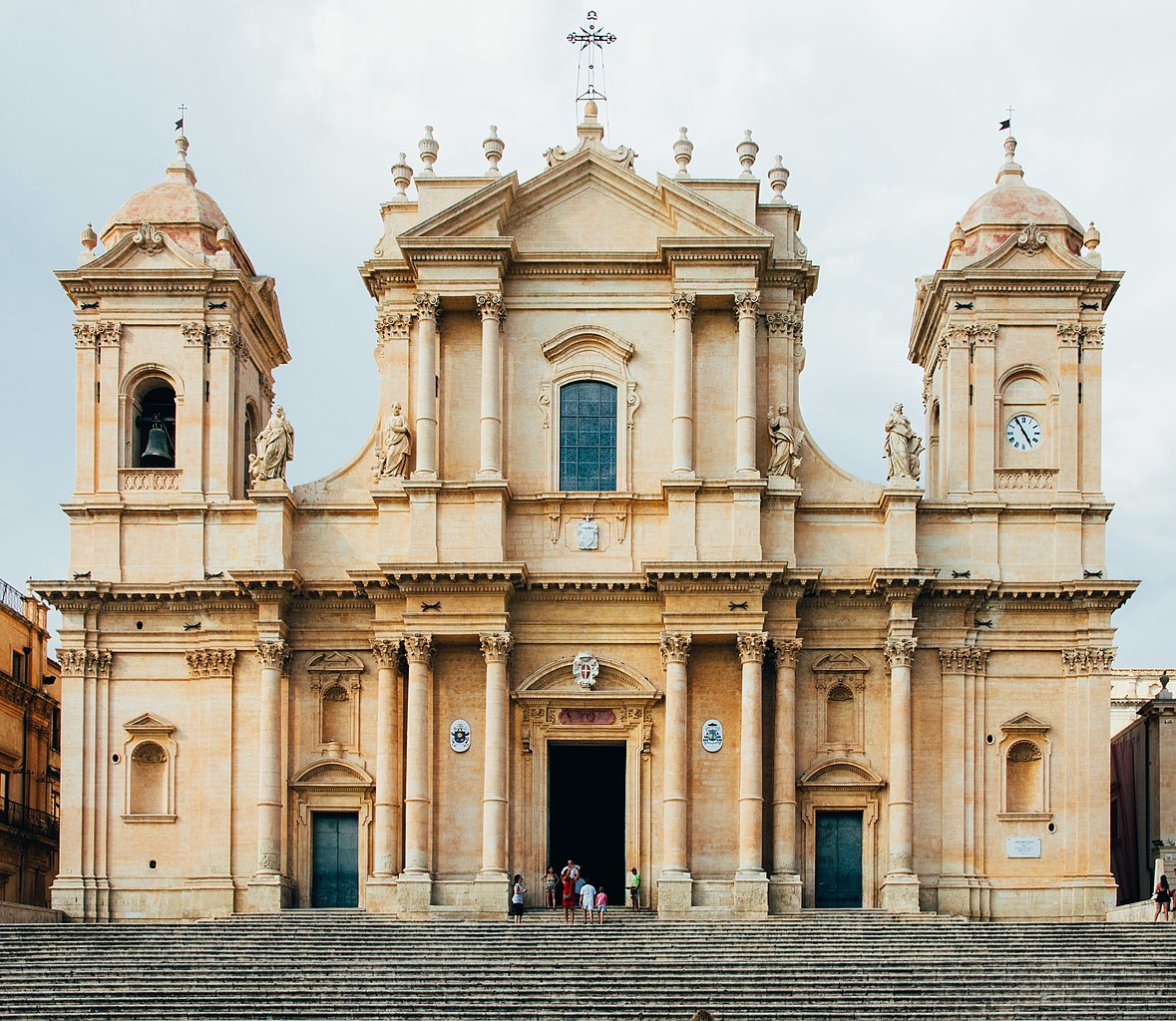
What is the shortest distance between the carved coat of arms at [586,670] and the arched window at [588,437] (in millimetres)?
3711

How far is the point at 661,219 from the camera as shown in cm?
4512

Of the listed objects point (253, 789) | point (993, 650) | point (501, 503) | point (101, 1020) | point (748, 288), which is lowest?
point (101, 1020)

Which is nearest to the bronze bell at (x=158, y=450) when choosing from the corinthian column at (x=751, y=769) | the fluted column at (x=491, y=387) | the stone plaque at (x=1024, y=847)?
the fluted column at (x=491, y=387)

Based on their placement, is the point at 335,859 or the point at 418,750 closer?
the point at 418,750

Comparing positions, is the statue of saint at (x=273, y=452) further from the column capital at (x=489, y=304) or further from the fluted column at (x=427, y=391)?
the column capital at (x=489, y=304)

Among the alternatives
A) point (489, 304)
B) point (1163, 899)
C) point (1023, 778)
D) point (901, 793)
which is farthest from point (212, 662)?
point (1163, 899)

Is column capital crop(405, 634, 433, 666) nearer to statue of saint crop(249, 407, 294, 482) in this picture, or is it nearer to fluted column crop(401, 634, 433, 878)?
fluted column crop(401, 634, 433, 878)

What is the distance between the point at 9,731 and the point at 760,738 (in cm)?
2258

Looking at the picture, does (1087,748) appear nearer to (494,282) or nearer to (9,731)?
(494,282)

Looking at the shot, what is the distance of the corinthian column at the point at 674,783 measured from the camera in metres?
41.7

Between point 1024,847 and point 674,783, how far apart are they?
7718 mm

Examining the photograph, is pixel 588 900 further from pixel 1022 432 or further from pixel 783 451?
pixel 1022 432

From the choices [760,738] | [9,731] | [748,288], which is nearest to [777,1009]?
[760,738]

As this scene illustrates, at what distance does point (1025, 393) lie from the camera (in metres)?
45.3
